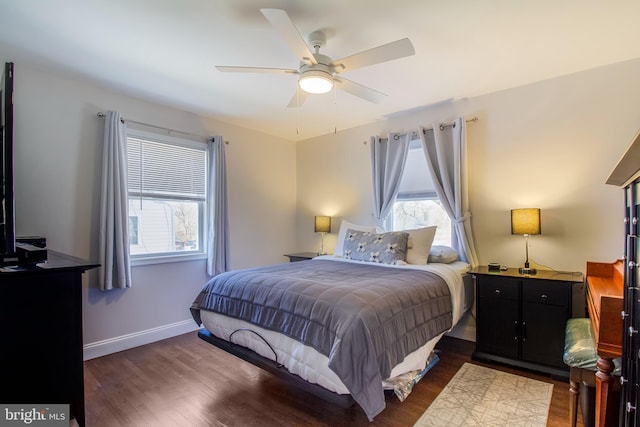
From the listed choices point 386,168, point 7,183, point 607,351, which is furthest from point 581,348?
point 7,183

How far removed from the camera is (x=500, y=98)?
330cm

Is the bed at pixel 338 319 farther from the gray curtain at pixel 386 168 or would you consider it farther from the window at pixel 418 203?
the gray curtain at pixel 386 168

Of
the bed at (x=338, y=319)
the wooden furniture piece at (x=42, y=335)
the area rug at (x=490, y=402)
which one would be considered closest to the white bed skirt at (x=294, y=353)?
the bed at (x=338, y=319)

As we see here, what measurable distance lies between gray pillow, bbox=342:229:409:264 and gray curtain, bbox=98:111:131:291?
2299 millimetres

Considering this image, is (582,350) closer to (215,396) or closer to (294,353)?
(294,353)

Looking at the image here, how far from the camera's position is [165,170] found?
3678 mm

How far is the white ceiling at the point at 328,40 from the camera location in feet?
6.51

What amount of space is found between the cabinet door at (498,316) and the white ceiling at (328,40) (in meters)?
1.89

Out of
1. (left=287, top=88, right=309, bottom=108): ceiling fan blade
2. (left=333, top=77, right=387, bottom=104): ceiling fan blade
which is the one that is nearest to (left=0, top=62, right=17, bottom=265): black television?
(left=287, top=88, right=309, bottom=108): ceiling fan blade

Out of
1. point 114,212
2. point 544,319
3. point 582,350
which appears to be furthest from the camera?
point 114,212

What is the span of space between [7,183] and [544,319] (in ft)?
12.0

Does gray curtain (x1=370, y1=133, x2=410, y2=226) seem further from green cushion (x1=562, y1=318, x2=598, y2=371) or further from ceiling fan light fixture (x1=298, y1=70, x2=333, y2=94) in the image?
green cushion (x1=562, y1=318, x2=598, y2=371)

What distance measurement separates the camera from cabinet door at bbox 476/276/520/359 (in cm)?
277

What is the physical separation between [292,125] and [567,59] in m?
3.03
